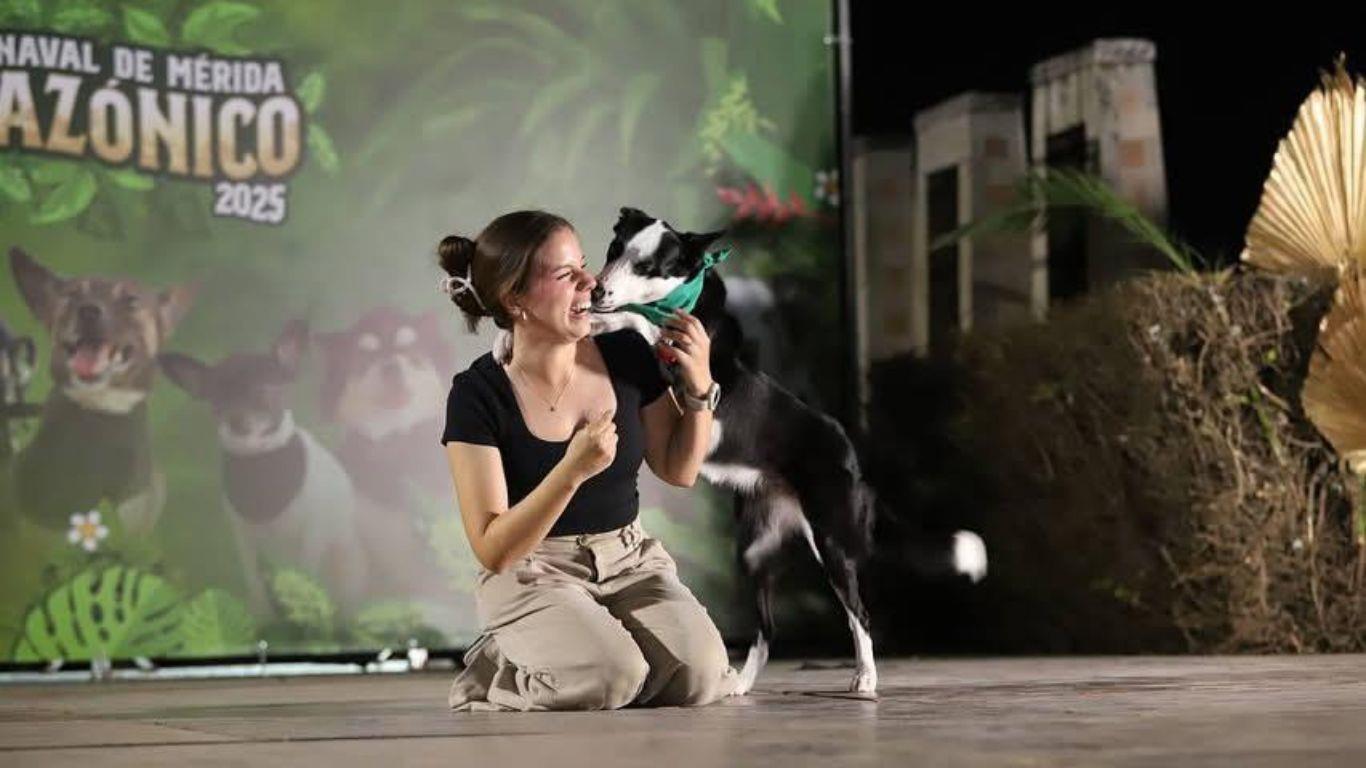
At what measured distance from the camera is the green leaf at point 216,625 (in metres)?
6.55

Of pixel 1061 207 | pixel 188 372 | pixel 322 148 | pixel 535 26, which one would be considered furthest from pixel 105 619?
pixel 1061 207

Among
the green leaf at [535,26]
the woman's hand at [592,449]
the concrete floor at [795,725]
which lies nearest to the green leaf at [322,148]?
the green leaf at [535,26]

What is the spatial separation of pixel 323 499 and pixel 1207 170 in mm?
3455

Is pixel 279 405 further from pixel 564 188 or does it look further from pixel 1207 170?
pixel 1207 170

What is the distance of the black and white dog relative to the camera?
5293mm

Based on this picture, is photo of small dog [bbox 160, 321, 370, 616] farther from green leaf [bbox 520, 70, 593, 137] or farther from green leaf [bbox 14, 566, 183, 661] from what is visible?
green leaf [bbox 520, 70, 593, 137]

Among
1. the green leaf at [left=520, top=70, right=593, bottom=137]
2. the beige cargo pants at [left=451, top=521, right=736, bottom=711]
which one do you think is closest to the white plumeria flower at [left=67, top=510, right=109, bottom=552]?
the green leaf at [left=520, top=70, right=593, bottom=137]

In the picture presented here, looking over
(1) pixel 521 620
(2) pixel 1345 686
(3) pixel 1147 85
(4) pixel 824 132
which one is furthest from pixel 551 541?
(3) pixel 1147 85

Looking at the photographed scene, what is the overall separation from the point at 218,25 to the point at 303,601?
1767 millimetres

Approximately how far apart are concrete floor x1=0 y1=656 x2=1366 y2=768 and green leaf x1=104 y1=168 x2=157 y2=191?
1.60 meters

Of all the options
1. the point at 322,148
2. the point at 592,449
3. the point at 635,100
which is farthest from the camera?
the point at 635,100

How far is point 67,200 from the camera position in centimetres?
653

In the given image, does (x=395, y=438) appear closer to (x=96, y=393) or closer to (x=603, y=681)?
(x=96, y=393)

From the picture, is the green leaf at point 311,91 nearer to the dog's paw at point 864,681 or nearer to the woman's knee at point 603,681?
the dog's paw at point 864,681
